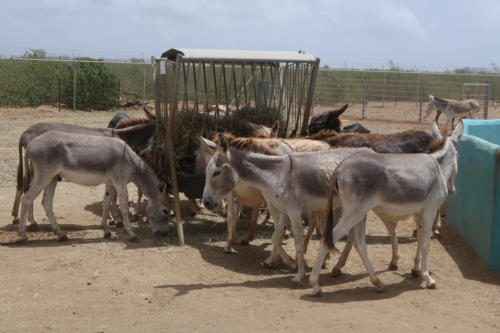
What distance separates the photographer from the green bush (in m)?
28.2

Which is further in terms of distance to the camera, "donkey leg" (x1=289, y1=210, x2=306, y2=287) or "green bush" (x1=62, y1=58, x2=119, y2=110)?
"green bush" (x1=62, y1=58, x2=119, y2=110)

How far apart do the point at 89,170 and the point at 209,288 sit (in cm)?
296

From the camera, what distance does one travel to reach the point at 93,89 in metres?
28.4

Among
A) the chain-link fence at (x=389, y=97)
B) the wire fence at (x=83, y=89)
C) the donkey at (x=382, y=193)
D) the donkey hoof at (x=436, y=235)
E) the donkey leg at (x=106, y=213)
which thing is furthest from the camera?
the chain-link fence at (x=389, y=97)

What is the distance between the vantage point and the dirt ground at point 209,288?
211 inches

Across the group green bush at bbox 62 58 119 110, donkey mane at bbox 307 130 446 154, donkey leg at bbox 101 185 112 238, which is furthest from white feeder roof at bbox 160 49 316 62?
green bush at bbox 62 58 119 110

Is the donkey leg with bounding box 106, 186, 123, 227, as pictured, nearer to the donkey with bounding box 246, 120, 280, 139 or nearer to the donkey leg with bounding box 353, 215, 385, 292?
the donkey with bounding box 246, 120, 280, 139

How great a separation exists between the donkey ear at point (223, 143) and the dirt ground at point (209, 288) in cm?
157

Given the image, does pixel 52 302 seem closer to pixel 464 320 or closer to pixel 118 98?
pixel 464 320

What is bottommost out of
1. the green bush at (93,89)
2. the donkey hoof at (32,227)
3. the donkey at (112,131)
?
the donkey hoof at (32,227)

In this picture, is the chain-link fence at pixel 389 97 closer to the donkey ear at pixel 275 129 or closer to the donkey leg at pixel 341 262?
the donkey ear at pixel 275 129

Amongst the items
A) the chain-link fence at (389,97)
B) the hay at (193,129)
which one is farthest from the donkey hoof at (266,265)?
the chain-link fence at (389,97)

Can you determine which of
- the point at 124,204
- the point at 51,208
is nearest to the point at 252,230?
the point at 124,204

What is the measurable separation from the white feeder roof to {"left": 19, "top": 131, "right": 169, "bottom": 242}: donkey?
1816mm
